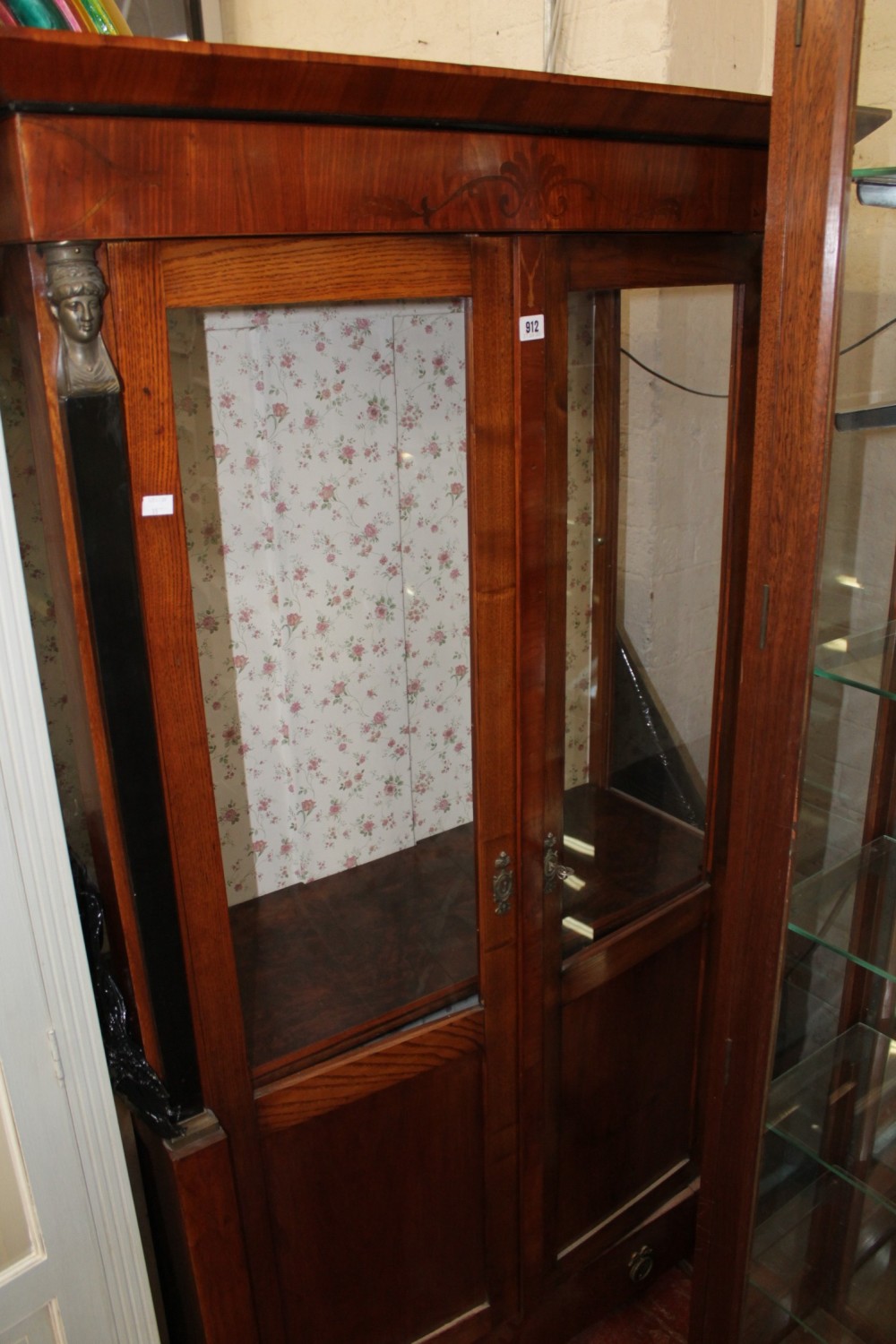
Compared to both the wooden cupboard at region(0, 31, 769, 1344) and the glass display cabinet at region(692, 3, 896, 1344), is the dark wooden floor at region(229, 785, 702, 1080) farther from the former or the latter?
the glass display cabinet at region(692, 3, 896, 1344)

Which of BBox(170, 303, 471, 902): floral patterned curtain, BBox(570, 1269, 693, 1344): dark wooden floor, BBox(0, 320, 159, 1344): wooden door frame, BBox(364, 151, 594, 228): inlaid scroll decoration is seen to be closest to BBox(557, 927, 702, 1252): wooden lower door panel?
BBox(570, 1269, 693, 1344): dark wooden floor

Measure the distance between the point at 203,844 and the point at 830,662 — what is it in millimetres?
732

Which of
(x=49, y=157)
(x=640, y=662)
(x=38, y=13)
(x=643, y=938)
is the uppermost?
(x=38, y=13)

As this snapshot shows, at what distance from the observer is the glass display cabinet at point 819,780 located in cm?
109

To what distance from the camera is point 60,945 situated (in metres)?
1.23

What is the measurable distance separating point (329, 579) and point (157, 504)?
0.36 m

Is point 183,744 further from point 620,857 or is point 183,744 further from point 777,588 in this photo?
point 620,857

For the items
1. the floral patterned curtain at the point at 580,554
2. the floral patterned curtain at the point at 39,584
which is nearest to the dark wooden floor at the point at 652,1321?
the floral patterned curtain at the point at 580,554

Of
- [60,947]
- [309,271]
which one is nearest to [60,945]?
[60,947]

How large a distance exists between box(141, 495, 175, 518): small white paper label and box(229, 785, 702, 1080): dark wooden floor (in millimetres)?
518

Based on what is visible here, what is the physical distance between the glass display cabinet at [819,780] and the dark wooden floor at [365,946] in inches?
14.1

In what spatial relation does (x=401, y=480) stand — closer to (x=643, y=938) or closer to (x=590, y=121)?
(x=590, y=121)

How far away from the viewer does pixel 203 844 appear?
1.23 m

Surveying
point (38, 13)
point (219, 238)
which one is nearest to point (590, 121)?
point (219, 238)
